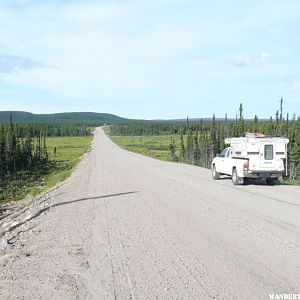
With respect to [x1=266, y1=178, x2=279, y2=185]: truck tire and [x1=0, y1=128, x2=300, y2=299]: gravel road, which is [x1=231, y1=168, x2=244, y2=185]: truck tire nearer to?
[x1=266, y1=178, x2=279, y2=185]: truck tire

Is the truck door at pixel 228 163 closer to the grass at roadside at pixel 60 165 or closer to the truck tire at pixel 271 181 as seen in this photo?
the truck tire at pixel 271 181

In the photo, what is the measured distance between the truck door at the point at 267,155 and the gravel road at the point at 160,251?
4.28 metres

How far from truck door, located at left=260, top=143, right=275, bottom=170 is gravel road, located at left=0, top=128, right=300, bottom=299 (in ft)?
14.0

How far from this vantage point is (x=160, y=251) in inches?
356

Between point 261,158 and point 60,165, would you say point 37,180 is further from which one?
point 261,158

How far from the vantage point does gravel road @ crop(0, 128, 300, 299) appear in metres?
6.88

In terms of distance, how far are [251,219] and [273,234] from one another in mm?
1877

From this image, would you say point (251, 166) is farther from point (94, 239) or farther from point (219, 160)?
point (94, 239)

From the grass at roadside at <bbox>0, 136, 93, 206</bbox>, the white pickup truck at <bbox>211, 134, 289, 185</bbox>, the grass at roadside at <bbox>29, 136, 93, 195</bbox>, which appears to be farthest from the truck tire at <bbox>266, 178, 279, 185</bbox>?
the grass at roadside at <bbox>29, 136, 93, 195</bbox>

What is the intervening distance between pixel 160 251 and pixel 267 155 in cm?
1276

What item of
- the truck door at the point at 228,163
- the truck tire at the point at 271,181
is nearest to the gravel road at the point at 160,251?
the truck tire at the point at 271,181

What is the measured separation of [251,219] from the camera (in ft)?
39.9

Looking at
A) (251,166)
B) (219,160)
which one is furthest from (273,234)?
(219,160)

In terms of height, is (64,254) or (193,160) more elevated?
(64,254)
